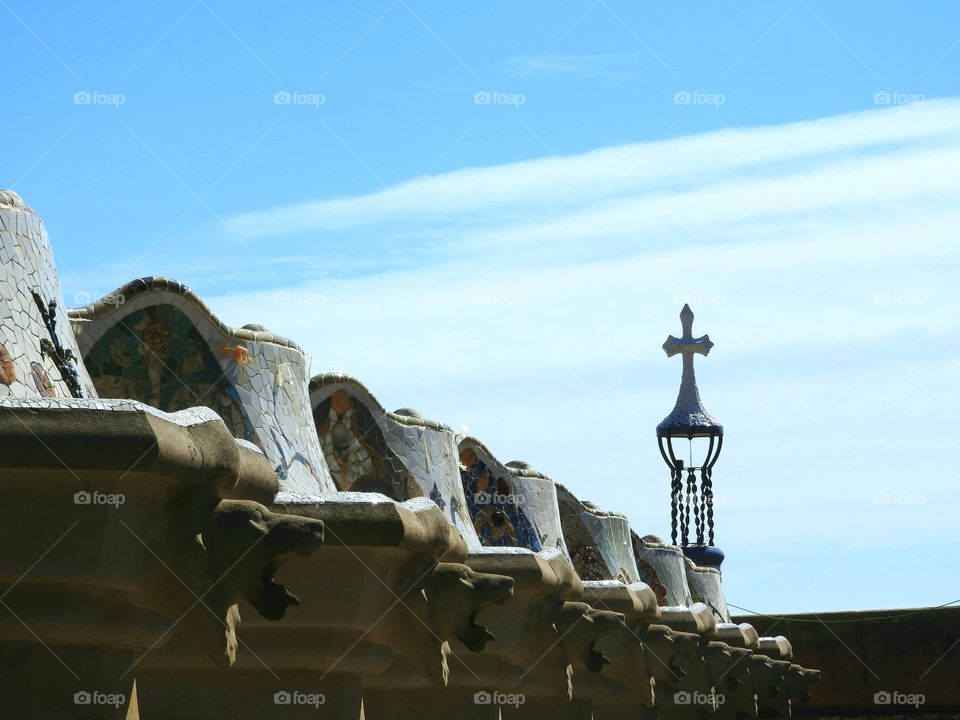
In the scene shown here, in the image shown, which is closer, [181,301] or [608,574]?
[181,301]

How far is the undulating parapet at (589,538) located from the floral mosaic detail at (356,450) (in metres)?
5.28

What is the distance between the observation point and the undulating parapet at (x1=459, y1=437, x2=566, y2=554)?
12.7 m

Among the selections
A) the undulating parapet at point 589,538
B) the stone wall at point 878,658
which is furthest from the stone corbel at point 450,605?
the stone wall at point 878,658

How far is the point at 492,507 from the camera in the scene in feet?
42.1

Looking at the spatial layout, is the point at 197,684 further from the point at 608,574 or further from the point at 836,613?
the point at 836,613

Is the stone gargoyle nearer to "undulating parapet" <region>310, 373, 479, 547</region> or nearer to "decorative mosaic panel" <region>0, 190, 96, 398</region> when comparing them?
"decorative mosaic panel" <region>0, 190, 96, 398</region>

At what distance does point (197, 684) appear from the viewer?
300 inches

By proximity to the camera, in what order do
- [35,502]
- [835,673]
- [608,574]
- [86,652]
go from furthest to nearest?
1. [835,673]
2. [608,574]
3. [86,652]
4. [35,502]

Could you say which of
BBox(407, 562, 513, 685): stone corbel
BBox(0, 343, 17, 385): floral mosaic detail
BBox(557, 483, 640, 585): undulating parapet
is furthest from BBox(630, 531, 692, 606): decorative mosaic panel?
BBox(0, 343, 17, 385): floral mosaic detail

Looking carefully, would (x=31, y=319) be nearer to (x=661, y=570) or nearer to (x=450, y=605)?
(x=450, y=605)

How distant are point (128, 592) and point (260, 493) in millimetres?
659

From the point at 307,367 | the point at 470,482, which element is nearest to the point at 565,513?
the point at 470,482

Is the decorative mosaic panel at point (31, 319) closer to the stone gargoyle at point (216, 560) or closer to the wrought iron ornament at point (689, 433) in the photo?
the stone gargoyle at point (216, 560)

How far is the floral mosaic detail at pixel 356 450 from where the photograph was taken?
10086 millimetres
